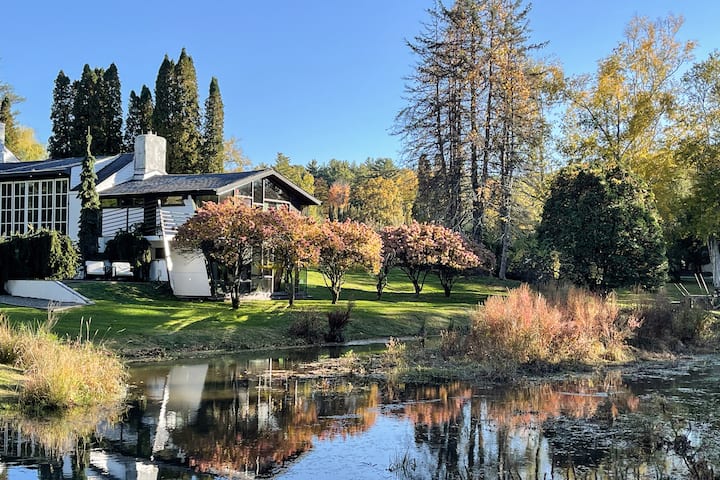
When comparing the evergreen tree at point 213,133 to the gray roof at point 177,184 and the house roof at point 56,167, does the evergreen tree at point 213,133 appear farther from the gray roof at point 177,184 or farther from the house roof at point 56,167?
→ the gray roof at point 177,184

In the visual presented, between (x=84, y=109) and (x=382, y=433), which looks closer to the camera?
(x=382, y=433)

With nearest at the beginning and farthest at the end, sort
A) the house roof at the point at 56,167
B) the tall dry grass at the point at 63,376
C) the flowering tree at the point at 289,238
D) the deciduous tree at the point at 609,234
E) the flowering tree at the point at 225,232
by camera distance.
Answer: the tall dry grass at the point at 63,376 < the flowering tree at the point at 225,232 < the flowering tree at the point at 289,238 < the deciduous tree at the point at 609,234 < the house roof at the point at 56,167

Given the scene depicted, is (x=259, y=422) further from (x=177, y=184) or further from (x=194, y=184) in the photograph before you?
(x=177, y=184)

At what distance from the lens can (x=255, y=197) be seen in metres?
34.3

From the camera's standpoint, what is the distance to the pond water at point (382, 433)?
8.85 m

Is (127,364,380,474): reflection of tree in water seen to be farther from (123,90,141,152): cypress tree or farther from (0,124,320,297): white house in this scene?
(123,90,141,152): cypress tree

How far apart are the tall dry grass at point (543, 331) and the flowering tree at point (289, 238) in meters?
9.63

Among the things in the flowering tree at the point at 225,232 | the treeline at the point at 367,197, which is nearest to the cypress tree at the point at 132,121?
the treeline at the point at 367,197

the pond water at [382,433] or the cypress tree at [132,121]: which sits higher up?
the cypress tree at [132,121]

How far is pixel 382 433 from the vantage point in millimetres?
10898

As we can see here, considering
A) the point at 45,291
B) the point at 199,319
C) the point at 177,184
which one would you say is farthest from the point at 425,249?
the point at 45,291

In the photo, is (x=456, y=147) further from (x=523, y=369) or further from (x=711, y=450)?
(x=711, y=450)

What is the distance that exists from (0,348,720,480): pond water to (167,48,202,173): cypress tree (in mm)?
38163

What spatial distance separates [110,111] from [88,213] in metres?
24.7
